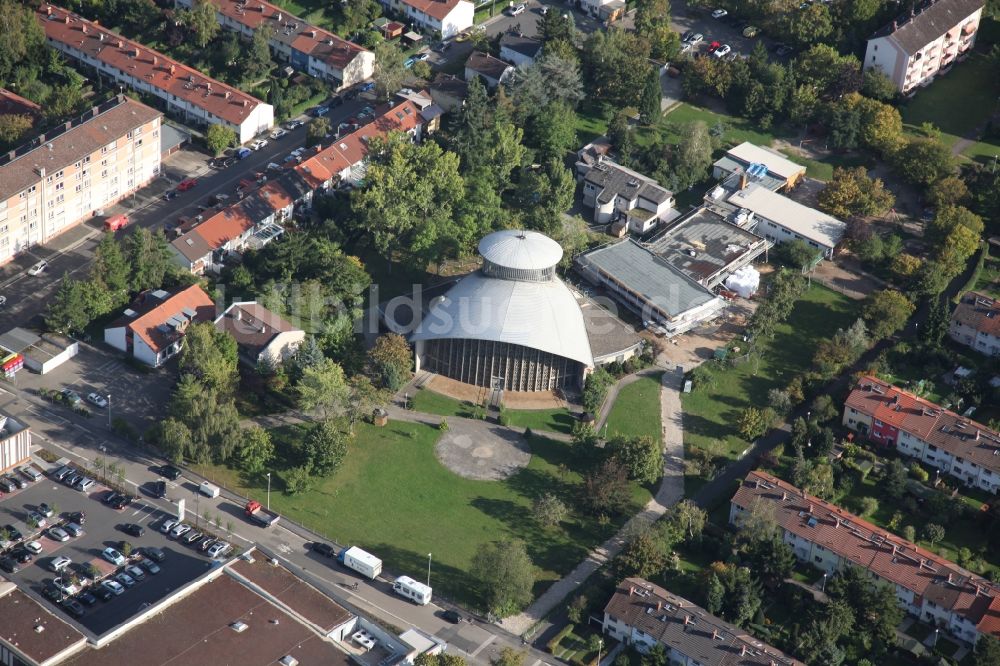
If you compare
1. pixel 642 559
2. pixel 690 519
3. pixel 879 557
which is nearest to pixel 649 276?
pixel 690 519

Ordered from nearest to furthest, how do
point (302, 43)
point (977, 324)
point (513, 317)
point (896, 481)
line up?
point (896, 481) → point (513, 317) → point (977, 324) → point (302, 43)

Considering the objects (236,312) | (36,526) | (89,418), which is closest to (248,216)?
(236,312)

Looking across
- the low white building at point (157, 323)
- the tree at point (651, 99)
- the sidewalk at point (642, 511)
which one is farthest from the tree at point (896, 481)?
the low white building at point (157, 323)

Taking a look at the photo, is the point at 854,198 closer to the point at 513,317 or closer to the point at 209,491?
the point at 513,317

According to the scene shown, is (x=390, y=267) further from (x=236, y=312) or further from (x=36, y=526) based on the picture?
(x=36, y=526)

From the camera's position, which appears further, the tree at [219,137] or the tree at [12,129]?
the tree at [219,137]

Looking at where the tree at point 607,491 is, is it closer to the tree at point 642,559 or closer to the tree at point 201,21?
the tree at point 642,559
